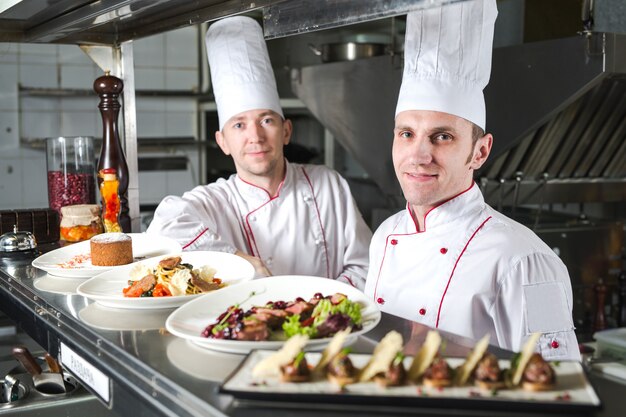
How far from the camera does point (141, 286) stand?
1.60 meters

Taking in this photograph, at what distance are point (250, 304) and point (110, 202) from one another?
3.90 ft

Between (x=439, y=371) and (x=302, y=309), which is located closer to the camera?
(x=439, y=371)

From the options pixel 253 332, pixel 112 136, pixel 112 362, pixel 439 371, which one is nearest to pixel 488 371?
pixel 439 371

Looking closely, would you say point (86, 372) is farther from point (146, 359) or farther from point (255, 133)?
point (255, 133)

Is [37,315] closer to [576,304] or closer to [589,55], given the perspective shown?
[589,55]

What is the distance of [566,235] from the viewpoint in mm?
3604

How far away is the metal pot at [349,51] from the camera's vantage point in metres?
4.48

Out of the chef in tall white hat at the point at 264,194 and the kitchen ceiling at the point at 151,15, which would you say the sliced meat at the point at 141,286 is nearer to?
the kitchen ceiling at the point at 151,15

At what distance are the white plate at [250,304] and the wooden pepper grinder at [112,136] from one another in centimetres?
125

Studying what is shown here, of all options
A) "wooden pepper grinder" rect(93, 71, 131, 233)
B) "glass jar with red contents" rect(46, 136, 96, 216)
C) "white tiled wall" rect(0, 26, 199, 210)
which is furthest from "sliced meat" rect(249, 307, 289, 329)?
"white tiled wall" rect(0, 26, 199, 210)

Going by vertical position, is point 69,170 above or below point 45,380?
above

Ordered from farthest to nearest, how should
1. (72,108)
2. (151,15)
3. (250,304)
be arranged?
(72,108) < (151,15) < (250,304)

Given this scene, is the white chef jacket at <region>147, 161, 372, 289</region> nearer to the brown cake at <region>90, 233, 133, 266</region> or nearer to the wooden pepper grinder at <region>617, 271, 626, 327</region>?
the brown cake at <region>90, 233, 133, 266</region>

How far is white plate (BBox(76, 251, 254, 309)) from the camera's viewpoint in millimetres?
1521
